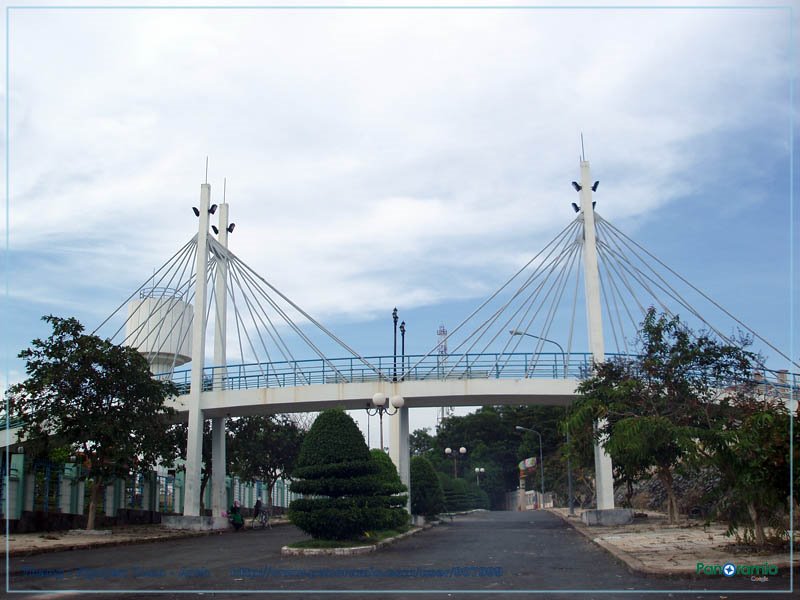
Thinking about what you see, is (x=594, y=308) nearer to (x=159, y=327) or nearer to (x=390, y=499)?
(x=390, y=499)

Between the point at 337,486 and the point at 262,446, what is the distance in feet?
77.5

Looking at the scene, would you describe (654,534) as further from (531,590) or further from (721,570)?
(531,590)

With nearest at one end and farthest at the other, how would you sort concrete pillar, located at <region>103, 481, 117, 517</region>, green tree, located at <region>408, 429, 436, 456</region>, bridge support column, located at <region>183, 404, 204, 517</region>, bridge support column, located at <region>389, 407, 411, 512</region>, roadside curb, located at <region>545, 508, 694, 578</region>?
roadside curb, located at <region>545, 508, 694, 578</region>
concrete pillar, located at <region>103, 481, 117, 517</region>
bridge support column, located at <region>389, 407, 411, 512</region>
bridge support column, located at <region>183, 404, 204, 517</region>
green tree, located at <region>408, 429, 436, 456</region>

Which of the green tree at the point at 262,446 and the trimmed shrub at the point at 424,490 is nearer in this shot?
the trimmed shrub at the point at 424,490

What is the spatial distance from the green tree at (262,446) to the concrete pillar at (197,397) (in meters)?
5.66

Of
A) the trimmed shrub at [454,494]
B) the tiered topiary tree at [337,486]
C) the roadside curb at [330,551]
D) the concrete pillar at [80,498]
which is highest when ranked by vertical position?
the tiered topiary tree at [337,486]

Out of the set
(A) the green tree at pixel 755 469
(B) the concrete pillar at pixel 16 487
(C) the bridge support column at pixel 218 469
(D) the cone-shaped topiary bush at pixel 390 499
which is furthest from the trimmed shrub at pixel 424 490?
(A) the green tree at pixel 755 469

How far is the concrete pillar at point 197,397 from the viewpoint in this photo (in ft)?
100

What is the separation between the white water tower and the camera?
1364 inches

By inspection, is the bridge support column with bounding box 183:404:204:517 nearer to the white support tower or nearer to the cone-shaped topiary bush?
the white support tower

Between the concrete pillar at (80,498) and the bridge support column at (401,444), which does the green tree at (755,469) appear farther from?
the concrete pillar at (80,498)

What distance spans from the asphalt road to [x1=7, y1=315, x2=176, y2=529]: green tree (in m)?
5.35

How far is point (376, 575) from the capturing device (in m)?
12.7

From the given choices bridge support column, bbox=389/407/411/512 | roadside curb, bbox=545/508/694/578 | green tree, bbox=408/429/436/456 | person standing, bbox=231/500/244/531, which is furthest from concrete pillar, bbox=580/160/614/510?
green tree, bbox=408/429/436/456
